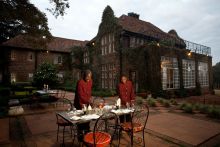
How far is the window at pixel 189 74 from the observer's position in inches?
650

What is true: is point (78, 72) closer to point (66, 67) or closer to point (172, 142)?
point (66, 67)

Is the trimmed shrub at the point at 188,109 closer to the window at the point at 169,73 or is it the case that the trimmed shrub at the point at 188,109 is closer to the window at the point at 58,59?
the window at the point at 169,73

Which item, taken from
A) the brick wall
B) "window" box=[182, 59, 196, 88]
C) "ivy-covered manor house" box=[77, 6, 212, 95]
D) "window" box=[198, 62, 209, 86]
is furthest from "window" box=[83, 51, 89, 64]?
"window" box=[198, 62, 209, 86]

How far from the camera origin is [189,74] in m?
17.2

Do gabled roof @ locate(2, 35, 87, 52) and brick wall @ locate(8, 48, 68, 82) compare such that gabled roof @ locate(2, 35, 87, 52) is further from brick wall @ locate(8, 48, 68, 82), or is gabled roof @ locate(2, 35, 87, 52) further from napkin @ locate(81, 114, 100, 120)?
napkin @ locate(81, 114, 100, 120)

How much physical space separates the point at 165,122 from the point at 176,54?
10828mm

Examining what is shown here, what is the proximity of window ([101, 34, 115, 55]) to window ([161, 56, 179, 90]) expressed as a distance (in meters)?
5.87

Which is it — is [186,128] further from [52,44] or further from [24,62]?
[52,44]

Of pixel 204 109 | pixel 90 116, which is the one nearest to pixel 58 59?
pixel 204 109

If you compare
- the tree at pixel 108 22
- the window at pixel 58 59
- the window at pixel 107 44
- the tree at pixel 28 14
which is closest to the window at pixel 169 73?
the window at pixel 107 44

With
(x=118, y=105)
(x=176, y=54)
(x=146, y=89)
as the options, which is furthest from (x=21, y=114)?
(x=176, y=54)

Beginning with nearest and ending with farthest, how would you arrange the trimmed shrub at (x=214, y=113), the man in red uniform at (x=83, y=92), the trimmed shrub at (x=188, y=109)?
the man in red uniform at (x=83, y=92) → the trimmed shrub at (x=214, y=113) → the trimmed shrub at (x=188, y=109)

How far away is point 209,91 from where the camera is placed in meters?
19.8

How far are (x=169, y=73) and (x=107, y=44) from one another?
785 cm
